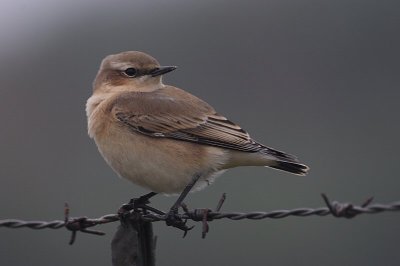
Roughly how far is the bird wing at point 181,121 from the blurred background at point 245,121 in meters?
6.45

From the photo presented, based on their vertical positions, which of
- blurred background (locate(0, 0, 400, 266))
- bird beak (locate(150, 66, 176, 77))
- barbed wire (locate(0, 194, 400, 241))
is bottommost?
blurred background (locate(0, 0, 400, 266))

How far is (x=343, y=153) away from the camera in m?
27.5

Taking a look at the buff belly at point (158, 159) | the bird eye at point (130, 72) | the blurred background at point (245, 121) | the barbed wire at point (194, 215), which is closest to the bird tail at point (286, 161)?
the buff belly at point (158, 159)

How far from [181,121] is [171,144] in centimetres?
35

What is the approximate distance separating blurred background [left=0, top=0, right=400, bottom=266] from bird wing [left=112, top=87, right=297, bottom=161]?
6.45 m

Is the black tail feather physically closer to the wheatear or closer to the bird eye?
the wheatear

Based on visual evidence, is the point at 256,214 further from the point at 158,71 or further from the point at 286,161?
the point at 158,71

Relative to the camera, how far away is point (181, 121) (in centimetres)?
918

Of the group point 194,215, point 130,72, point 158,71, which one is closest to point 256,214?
point 194,215

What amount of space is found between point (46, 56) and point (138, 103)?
31.9m

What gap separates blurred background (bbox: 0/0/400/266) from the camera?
2086cm

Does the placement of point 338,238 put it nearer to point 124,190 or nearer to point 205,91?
point 124,190

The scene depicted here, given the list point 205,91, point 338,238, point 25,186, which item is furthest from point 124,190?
point 205,91

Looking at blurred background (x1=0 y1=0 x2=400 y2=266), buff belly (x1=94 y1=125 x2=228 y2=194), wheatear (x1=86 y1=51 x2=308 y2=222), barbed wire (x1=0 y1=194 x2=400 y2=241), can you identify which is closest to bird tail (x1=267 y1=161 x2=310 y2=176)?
wheatear (x1=86 y1=51 x2=308 y2=222)
